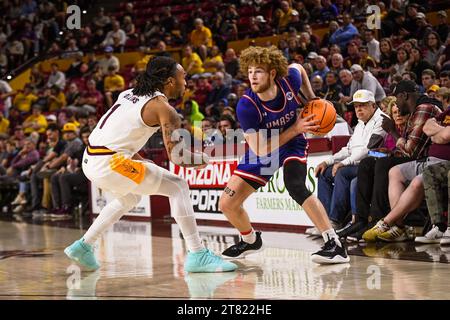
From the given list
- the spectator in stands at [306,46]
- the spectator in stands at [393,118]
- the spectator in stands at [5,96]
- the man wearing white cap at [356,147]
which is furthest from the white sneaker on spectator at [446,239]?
the spectator in stands at [5,96]

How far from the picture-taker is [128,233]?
1062 cm

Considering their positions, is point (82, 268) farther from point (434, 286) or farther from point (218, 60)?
point (218, 60)

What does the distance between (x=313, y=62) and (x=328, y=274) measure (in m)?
8.01

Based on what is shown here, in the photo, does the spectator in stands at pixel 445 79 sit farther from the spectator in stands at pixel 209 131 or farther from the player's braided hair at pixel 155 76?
the player's braided hair at pixel 155 76

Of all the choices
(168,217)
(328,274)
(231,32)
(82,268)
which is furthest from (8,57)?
(328,274)

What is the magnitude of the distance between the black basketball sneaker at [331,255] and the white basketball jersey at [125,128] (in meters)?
1.78

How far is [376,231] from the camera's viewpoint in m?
8.28

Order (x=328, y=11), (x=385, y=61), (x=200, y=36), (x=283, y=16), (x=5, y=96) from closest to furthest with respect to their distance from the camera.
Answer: (x=385, y=61), (x=328, y=11), (x=283, y=16), (x=200, y=36), (x=5, y=96)

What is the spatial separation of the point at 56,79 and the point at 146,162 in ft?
48.8

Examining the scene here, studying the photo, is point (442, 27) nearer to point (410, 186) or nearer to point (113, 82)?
point (410, 186)

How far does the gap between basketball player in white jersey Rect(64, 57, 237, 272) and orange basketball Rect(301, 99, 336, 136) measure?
100 centimetres

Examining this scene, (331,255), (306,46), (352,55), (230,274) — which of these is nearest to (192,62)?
(306,46)

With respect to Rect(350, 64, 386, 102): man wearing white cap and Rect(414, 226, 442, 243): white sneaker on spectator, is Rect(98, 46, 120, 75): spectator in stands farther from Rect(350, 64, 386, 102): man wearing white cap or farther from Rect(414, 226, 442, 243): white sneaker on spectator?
Rect(414, 226, 442, 243): white sneaker on spectator

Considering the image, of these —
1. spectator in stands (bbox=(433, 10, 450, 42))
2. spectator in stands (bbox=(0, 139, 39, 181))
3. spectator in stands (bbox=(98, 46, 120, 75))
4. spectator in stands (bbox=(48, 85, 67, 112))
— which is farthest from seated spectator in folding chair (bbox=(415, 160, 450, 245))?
spectator in stands (bbox=(48, 85, 67, 112))
